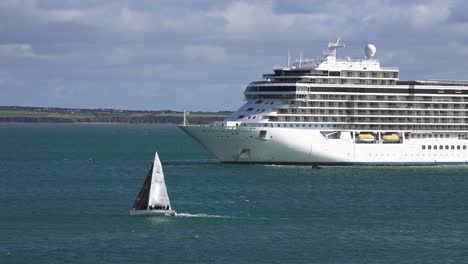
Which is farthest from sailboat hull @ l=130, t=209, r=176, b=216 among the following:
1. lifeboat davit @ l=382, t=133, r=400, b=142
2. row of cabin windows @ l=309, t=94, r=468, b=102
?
lifeboat davit @ l=382, t=133, r=400, b=142

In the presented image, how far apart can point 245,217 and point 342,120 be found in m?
36.6

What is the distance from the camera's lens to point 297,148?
98.4 m

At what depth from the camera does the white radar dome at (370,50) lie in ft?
350

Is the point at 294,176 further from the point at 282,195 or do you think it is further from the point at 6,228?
the point at 6,228

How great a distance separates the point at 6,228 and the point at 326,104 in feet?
151

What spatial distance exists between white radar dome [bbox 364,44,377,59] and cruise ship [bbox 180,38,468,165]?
8cm

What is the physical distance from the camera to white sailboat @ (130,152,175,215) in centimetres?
6656

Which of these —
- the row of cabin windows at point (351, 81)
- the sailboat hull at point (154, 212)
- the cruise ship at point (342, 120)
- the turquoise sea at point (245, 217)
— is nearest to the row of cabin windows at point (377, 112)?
the cruise ship at point (342, 120)

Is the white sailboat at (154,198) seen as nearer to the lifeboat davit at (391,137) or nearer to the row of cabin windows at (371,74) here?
the row of cabin windows at (371,74)

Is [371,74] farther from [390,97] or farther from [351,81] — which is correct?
[390,97]

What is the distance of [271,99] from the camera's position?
101m

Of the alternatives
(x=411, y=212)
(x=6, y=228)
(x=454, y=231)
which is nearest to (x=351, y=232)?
(x=454, y=231)

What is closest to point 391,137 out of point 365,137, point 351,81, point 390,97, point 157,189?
point 365,137

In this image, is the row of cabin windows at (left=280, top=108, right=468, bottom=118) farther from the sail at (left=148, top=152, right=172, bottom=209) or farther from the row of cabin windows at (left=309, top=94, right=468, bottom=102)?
the sail at (left=148, top=152, right=172, bottom=209)
